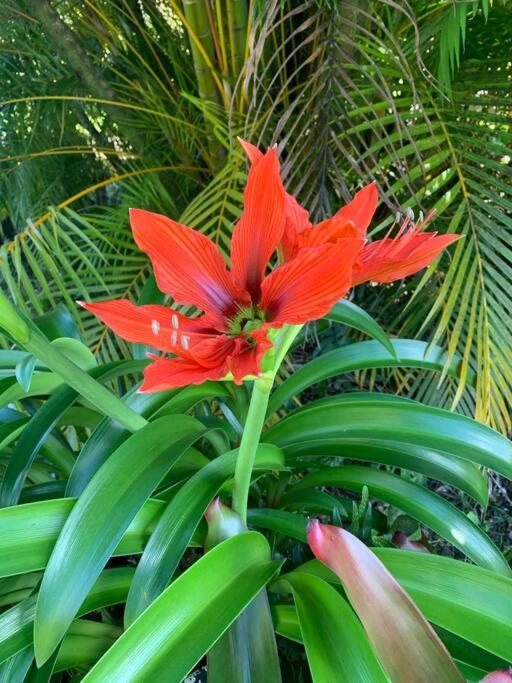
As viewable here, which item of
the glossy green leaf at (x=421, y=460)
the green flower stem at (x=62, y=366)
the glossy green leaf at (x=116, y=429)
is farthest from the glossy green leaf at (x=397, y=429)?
the green flower stem at (x=62, y=366)

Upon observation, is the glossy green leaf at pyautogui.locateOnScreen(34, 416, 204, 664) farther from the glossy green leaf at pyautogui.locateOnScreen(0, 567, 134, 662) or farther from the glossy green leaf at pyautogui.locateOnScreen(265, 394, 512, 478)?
the glossy green leaf at pyautogui.locateOnScreen(265, 394, 512, 478)

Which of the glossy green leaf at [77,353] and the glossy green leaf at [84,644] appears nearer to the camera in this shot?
the glossy green leaf at [84,644]

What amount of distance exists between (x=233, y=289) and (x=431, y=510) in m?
0.40

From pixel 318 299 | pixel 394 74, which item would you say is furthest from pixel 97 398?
pixel 394 74

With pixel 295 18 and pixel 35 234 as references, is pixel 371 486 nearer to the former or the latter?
pixel 35 234

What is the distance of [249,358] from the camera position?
1.12 feet

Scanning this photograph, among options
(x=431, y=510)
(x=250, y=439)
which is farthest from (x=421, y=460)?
(x=250, y=439)

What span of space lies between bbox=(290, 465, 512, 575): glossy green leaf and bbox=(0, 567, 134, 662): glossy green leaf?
0.99 feet

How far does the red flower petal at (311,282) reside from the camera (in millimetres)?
304

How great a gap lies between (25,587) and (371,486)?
432mm

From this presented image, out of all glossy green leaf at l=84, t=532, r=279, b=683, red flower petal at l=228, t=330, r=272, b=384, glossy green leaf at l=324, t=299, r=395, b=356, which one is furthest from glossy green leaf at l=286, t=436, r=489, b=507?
red flower petal at l=228, t=330, r=272, b=384

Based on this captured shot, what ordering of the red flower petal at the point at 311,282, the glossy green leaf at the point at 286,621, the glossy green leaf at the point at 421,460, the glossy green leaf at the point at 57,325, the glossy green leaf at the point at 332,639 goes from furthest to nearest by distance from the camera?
the glossy green leaf at the point at 57,325 → the glossy green leaf at the point at 421,460 → the glossy green leaf at the point at 286,621 → the glossy green leaf at the point at 332,639 → the red flower petal at the point at 311,282

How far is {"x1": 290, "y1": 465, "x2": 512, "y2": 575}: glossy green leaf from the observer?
605 mm

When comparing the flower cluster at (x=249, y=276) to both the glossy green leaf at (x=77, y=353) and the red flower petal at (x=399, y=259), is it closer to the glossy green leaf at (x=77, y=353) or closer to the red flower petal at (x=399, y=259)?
the red flower petal at (x=399, y=259)
